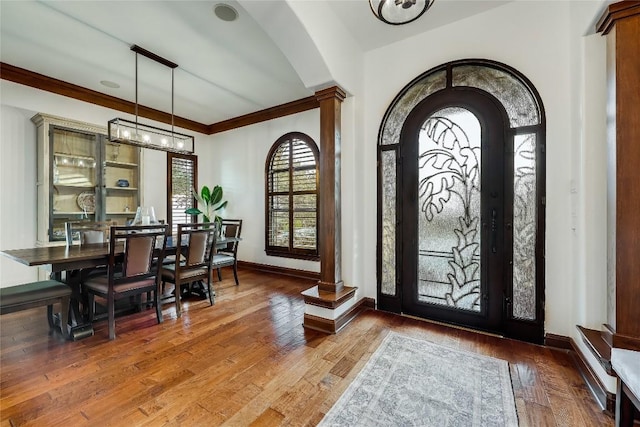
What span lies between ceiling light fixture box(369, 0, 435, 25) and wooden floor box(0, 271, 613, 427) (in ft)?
8.80

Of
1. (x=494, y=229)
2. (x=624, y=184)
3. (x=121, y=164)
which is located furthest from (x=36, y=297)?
(x=624, y=184)

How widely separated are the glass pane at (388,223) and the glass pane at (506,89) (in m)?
1.01

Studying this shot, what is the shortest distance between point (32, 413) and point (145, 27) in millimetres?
3358

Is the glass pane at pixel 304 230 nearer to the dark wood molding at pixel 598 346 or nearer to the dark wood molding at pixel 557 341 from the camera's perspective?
the dark wood molding at pixel 557 341

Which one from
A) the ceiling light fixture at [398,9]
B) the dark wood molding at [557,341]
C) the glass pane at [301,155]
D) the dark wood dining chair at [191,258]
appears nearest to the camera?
the ceiling light fixture at [398,9]

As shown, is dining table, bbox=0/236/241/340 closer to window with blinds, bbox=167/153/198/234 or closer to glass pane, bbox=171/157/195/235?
window with blinds, bbox=167/153/198/234

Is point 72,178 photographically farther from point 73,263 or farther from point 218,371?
point 218,371

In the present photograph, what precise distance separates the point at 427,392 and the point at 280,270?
360 centimetres

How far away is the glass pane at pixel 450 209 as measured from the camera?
2.70m

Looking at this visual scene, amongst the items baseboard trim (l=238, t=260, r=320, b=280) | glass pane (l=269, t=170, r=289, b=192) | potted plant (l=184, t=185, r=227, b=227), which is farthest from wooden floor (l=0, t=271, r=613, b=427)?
potted plant (l=184, t=185, r=227, b=227)

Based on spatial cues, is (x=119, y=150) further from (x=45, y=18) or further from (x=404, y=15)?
(x=404, y=15)

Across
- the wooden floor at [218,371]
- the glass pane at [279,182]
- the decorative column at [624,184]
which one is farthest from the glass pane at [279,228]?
the decorative column at [624,184]

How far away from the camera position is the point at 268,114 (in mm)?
5199

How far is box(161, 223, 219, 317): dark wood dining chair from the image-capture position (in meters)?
3.09
